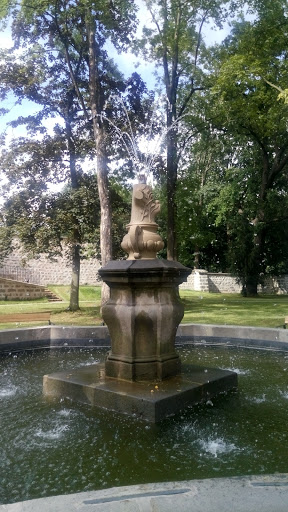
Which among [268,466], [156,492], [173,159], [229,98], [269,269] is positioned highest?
[229,98]

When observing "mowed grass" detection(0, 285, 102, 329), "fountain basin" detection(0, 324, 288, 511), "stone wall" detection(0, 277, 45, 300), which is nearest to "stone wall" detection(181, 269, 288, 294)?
"mowed grass" detection(0, 285, 102, 329)

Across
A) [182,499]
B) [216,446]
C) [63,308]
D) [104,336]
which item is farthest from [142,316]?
[63,308]

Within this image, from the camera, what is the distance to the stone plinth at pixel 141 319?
19.1ft

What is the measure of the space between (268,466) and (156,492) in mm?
1422

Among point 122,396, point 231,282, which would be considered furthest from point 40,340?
point 231,282

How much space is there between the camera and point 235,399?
5.76m

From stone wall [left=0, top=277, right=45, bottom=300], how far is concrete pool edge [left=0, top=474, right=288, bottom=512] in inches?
1020

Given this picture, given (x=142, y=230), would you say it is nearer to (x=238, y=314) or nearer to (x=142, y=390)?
(x=142, y=390)

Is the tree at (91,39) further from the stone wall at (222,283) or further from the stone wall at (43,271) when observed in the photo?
the stone wall at (222,283)

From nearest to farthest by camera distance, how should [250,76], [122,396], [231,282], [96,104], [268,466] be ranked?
[268,466]
[122,396]
[96,104]
[250,76]
[231,282]

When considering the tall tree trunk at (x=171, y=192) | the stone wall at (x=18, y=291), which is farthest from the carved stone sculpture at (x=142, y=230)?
the stone wall at (x=18, y=291)

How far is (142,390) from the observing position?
17.5ft

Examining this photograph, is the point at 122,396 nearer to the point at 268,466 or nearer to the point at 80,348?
the point at 268,466

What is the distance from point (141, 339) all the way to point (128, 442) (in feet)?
5.84
